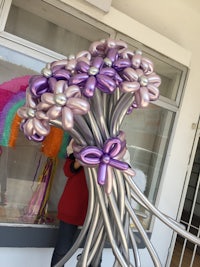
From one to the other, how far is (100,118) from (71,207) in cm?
140

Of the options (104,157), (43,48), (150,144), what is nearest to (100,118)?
(104,157)

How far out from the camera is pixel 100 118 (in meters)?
0.91

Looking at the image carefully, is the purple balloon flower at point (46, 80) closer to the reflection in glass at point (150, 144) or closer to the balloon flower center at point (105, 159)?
the balloon flower center at point (105, 159)

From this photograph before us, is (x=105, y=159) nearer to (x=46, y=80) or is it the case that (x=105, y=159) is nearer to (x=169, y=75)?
(x=46, y=80)

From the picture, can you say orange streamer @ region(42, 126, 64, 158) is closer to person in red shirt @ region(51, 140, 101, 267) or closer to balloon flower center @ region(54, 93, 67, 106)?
person in red shirt @ region(51, 140, 101, 267)

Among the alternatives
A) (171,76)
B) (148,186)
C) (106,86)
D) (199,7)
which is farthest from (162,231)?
(106,86)

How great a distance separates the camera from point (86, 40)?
8.45ft

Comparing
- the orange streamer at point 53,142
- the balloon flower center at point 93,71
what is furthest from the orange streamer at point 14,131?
the balloon flower center at point 93,71

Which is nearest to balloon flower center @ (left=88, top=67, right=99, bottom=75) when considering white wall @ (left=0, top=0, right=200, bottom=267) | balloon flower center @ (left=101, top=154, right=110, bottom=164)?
balloon flower center @ (left=101, top=154, right=110, bottom=164)

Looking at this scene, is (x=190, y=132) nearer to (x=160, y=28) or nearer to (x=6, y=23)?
(x=160, y=28)

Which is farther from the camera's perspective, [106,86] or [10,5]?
[10,5]

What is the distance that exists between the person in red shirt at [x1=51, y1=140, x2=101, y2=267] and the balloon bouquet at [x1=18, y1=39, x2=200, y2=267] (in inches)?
47.4

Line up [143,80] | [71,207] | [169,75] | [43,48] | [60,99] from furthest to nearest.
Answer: [169,75] → [43,48] → [71,207] → [143,80] → [60,99]

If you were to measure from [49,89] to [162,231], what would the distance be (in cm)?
271
